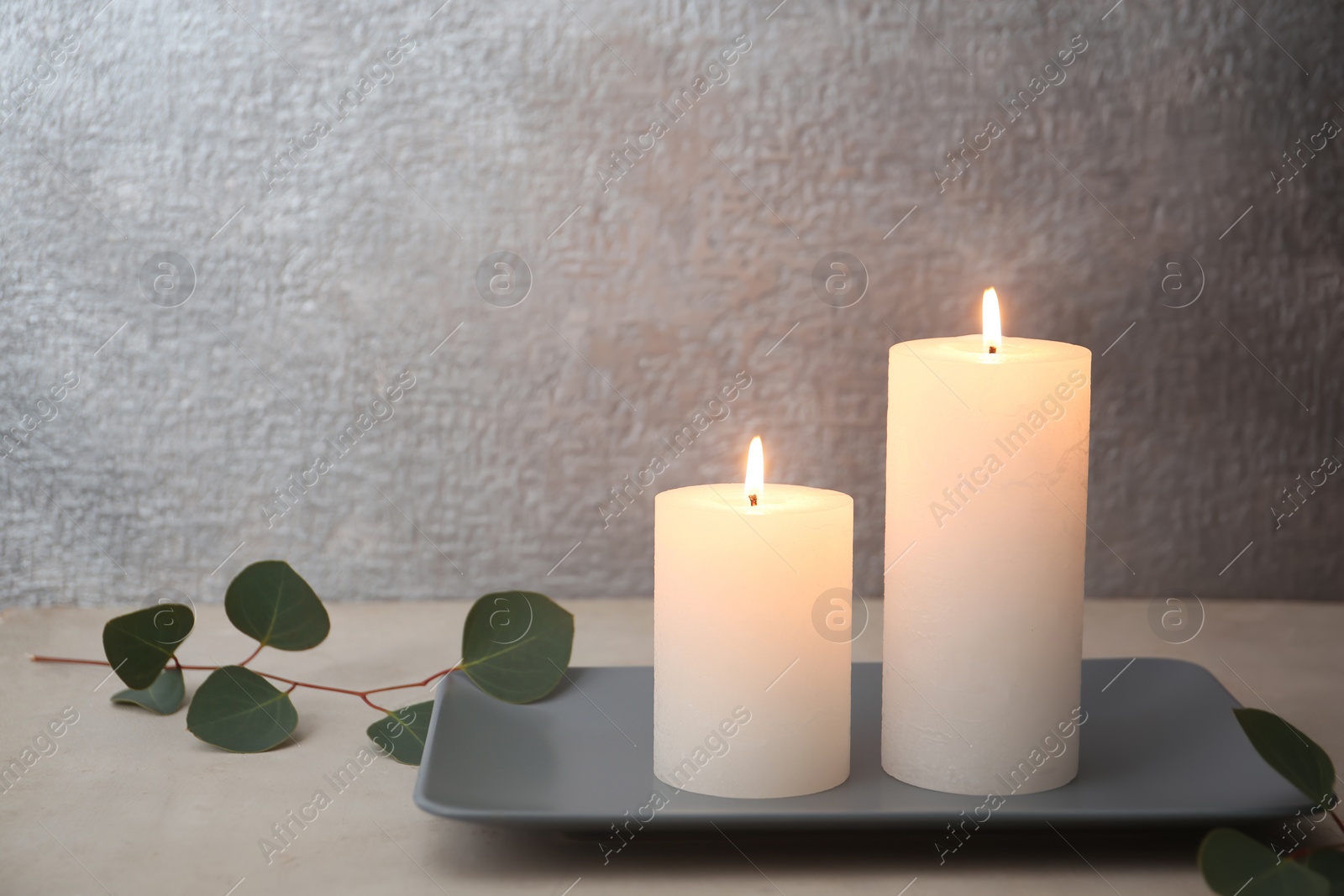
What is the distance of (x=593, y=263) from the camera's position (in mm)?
872

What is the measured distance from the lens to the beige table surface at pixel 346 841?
479 mm

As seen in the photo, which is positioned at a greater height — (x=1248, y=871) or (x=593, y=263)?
(x=593, y=263)

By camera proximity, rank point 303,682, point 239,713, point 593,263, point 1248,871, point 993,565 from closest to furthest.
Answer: point 1248,871 → point 993,565 → point 239,713 → point 303,682 → point 593,263

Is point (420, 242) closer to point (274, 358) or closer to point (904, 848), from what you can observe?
point (274, 358)

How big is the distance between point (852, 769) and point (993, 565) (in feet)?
0.37

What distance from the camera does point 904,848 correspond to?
51cm

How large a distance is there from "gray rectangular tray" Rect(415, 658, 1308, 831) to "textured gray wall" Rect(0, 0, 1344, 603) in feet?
0.87

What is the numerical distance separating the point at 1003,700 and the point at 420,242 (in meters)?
0.52

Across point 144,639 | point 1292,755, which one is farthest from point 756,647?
point 144,639

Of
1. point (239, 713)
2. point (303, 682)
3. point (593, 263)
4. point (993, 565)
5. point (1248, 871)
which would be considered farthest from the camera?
point (593, 263)

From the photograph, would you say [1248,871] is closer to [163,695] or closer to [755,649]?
[755,649]

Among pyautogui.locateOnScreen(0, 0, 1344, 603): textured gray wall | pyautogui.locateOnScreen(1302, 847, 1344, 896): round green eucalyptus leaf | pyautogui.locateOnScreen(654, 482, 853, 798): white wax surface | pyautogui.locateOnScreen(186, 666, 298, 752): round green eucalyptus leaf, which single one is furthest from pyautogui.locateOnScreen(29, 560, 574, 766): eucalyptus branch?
pyautogui.locateOnScreen(1302, 847, 1344, 896): round green eucalyptus leaf

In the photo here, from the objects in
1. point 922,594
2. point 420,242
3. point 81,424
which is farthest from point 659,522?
point 81,424

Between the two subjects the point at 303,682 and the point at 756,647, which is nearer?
the point at 756,647
